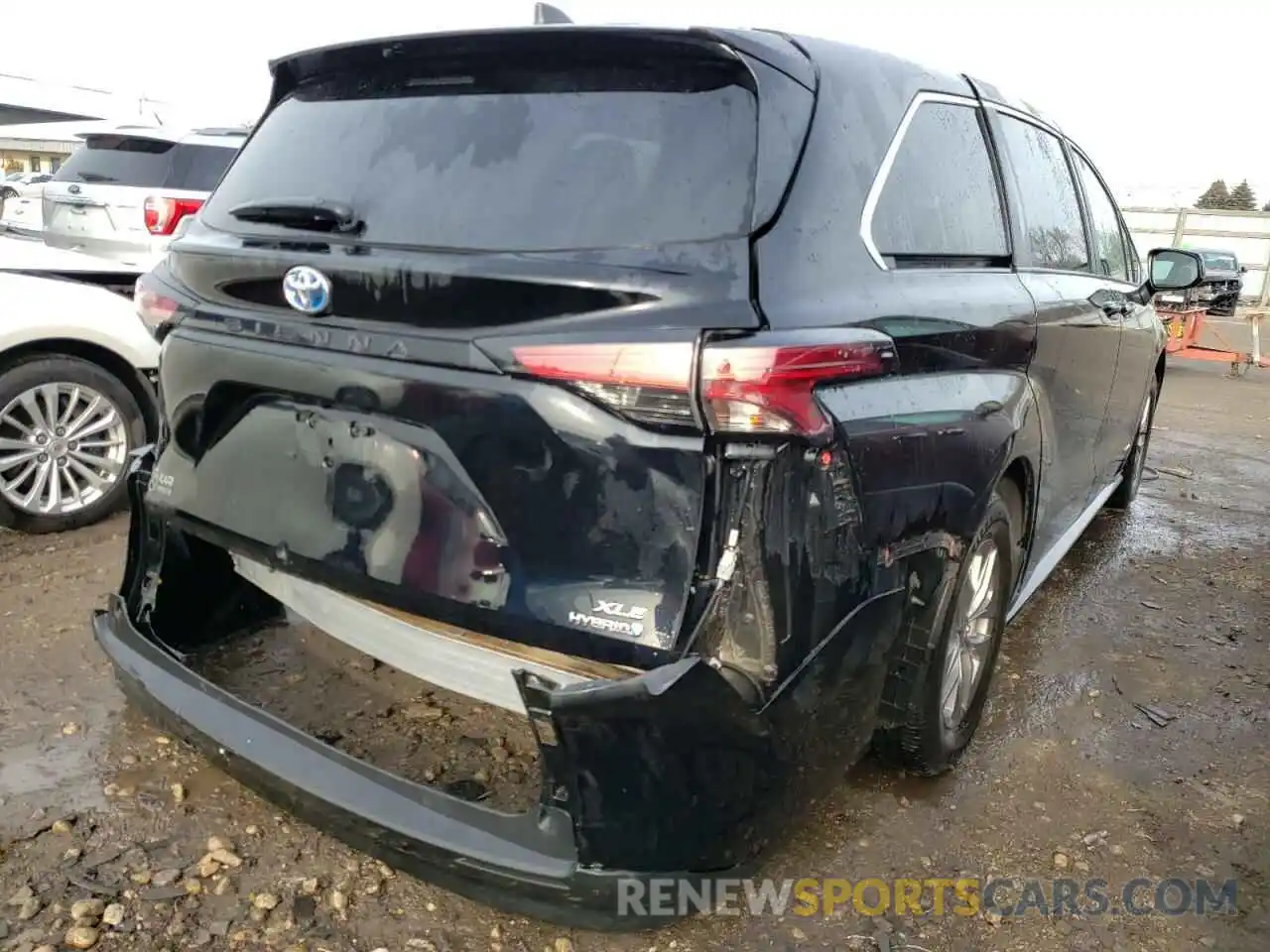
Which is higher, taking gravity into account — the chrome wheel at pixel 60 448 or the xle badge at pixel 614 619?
the xle badge at pixel 614 619

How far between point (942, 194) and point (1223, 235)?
2739cm

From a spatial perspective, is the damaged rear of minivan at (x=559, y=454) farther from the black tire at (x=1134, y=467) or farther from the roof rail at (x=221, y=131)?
the roof rail at (x=221, y=131)

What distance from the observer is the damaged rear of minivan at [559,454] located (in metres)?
1.75

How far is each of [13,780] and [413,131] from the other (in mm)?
1914

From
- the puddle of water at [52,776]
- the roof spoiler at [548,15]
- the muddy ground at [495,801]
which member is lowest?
the puddle of water at [52,776]

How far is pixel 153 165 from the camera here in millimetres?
6484

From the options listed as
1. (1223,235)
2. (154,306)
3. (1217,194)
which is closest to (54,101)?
(154,306)

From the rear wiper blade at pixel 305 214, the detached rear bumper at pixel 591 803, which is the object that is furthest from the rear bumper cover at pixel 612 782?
the rear wiper blade at pixel 305 214

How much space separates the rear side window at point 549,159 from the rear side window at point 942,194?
18.4 inches

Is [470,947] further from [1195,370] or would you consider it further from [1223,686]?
[1195,370]

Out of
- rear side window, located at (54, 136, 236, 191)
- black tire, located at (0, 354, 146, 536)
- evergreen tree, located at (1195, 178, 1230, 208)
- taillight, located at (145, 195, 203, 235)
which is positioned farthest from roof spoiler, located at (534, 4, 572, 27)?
evergreen tree, located at (1195, 178, 1230, 208)

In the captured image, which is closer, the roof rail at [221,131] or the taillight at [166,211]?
the taillight at [166,211]

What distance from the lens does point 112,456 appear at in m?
4.50

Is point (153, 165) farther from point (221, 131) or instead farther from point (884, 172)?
point (884, 172)
